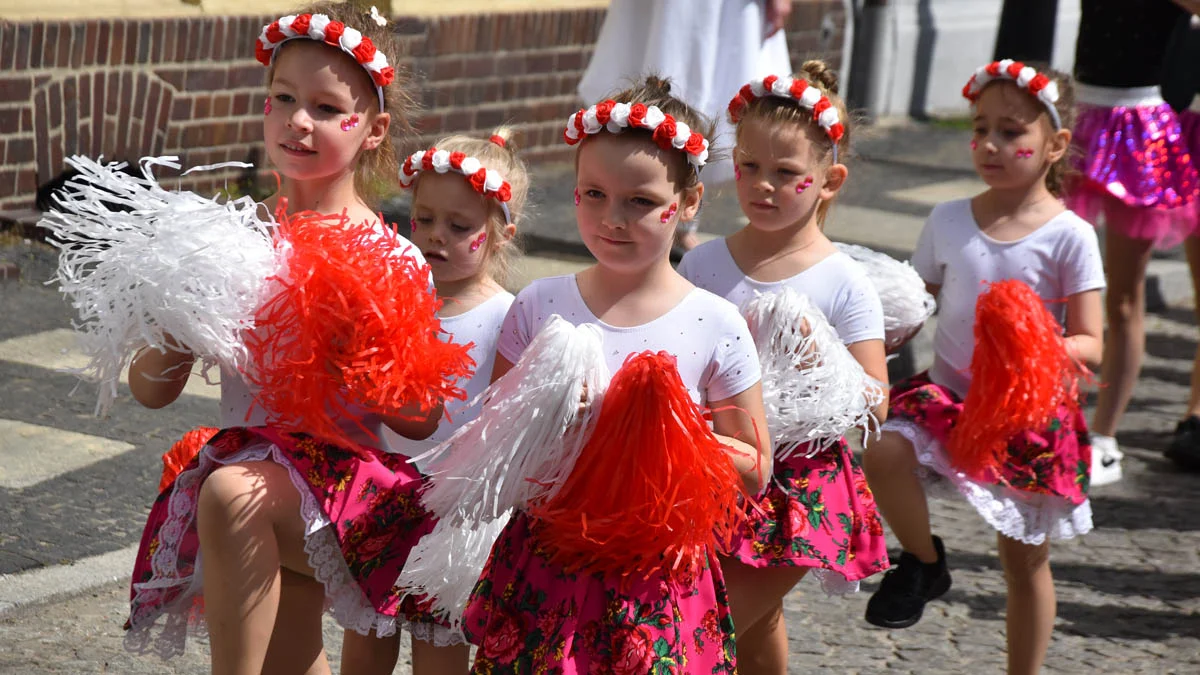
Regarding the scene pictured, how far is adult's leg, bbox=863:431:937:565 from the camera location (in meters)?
3.93

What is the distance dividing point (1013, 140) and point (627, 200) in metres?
1.61

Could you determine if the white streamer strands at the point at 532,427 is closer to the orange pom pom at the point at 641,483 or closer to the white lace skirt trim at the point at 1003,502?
the orange pom pom at the point at 641,483

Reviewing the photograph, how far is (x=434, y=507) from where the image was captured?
2.82m

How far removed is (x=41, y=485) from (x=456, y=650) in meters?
2.05

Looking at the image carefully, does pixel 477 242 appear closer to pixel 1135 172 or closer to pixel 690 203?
pixel 690 203

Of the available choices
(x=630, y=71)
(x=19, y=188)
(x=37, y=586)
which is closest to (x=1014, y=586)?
(x=37, y=586)

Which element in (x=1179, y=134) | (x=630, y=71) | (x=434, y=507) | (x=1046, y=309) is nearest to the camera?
(x=434, y=507)

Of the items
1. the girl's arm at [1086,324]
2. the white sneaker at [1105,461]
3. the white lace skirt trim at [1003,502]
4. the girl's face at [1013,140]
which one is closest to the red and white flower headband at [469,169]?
the white lace skirt trim at [1003,502]

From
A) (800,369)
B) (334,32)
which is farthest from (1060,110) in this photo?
(334,32)

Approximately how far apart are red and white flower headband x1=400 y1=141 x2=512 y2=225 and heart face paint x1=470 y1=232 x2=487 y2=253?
0.28 ft

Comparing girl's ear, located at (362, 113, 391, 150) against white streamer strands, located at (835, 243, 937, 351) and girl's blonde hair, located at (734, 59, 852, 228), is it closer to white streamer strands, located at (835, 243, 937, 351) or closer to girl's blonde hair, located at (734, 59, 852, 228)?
girl's blonde hair, located at (734, 59, 852, 228)

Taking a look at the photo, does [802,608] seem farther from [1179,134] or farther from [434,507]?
[1179,134]

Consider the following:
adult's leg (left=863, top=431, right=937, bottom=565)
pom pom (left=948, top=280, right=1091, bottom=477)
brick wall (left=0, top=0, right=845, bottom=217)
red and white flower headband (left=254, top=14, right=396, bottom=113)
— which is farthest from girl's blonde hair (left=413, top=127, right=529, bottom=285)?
brick wall (left=0, top=0, right=845, bottom=217)

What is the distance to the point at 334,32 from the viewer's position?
→ 3145mm
